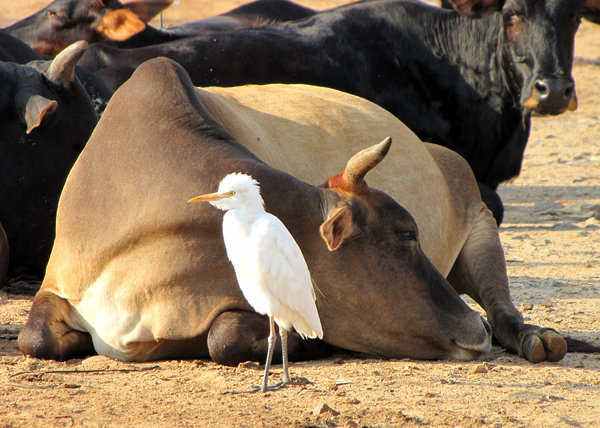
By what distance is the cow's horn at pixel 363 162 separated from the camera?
3.99 metres

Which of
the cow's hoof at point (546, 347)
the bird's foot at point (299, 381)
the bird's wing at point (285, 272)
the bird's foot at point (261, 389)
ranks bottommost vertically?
the cow's hoof at point (546, 347)

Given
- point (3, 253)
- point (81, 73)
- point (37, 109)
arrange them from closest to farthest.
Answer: point (3, 253)
point (37, 109)
point (81, 73)

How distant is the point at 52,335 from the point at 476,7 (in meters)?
4.84

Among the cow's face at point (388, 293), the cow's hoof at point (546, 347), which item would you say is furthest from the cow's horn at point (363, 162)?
the cow's hoof at point (546, 347)

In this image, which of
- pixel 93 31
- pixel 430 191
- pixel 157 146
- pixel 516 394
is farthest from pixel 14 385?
pixel 93 31

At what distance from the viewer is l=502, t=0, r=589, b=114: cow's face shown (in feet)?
23.9

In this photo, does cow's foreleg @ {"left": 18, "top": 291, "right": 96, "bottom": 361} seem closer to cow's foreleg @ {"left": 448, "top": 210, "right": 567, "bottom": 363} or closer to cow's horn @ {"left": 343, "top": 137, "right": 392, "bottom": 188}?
cow's horn @ {"left": 343, "top": 137, "right": 392, "bottom": 188}

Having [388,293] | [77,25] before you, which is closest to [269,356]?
[388,293]

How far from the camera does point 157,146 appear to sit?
4.50m

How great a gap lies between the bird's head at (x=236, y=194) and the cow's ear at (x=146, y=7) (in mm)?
5942

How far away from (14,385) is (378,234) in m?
1.63

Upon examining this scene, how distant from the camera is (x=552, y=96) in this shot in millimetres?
7223

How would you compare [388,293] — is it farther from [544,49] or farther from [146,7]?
[146,7]

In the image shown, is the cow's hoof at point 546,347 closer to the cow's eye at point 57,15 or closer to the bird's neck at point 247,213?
the bird's neck at point 247,213
